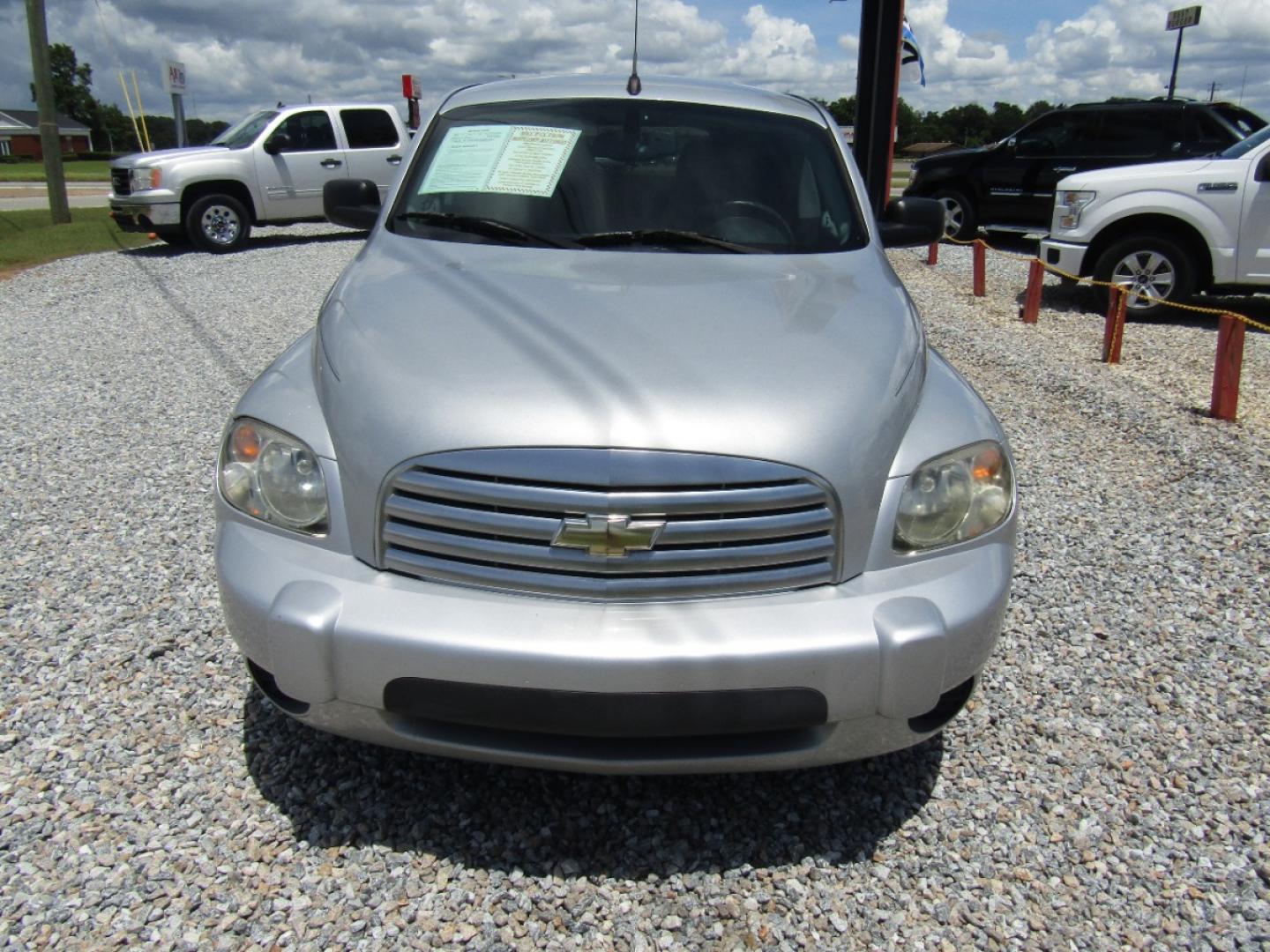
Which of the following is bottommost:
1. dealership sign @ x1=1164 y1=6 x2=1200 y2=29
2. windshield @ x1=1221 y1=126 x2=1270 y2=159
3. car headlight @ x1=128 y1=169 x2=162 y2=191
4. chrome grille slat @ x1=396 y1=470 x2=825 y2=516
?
chrome grille slat @ x1=396 y1=470 x2=825 y2=516

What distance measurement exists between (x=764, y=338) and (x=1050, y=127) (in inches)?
506

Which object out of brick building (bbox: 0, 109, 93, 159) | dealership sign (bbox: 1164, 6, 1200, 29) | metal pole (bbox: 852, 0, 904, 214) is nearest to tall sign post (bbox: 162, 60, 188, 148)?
metal pole (bbox: 852, 0, 904, 214)

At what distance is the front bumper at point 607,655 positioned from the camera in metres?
1.92

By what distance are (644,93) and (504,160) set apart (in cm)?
68

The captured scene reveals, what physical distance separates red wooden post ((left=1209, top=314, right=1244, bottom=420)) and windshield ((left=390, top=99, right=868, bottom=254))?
3.35m

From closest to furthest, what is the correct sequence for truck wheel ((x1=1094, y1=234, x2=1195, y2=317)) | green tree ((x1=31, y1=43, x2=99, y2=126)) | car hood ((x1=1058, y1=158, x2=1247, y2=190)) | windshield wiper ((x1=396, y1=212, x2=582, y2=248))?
1. windshield wiper ((x1=396, y1=212, x2=582, y2=248))
2. car hood ((x1=1058, y1=158, x2=1247, y2=190))
3. truck wheel ((x1=1094, y1=234, x2=1195, y2=317))
4. green tree ((x1=31, y1=43, x2=99, y2=126))

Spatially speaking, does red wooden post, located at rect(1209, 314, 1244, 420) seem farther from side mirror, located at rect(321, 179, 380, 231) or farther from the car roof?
side mirror, located at rect(321, 179, 380, 231)

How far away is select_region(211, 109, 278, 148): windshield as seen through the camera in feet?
44.1

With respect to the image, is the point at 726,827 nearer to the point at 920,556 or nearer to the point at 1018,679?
the point at 920,556

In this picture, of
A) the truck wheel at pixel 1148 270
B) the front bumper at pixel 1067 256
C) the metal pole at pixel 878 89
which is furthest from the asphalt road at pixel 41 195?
the truck wheel at pixel 1148 270

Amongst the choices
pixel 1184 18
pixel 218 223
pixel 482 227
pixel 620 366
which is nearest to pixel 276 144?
pixel 218 223

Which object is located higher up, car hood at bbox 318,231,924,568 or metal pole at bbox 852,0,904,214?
metal pole at bbox 852,0,904,214

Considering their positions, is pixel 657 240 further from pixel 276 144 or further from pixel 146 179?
pixel 276 144

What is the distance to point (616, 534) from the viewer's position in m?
1.96
